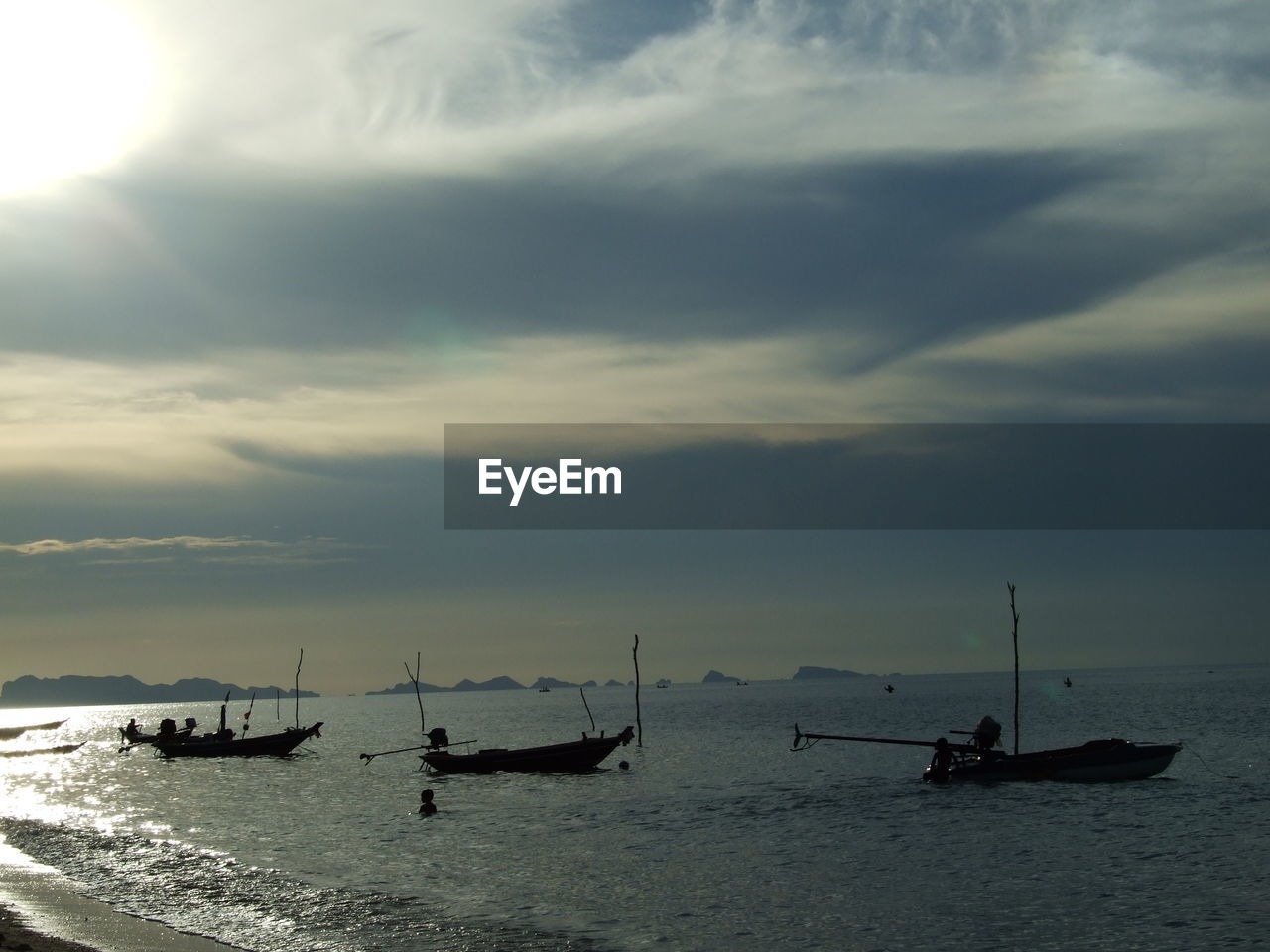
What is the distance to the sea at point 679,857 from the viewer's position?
83.4ft

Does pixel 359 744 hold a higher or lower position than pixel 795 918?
lower

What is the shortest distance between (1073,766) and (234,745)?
65070 millimetres

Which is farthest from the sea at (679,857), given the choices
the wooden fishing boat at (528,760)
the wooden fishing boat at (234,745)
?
the wooden fishing boat at (234,745)

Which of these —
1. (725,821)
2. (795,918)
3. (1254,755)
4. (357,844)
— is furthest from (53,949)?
(1254,755)

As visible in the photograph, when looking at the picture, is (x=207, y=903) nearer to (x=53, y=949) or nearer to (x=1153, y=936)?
(x=53, y=949)

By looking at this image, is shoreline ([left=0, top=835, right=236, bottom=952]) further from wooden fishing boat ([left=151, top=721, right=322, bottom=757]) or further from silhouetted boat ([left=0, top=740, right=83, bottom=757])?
silhouetted boat ([left=0, top=740, right=83, bottom=757])

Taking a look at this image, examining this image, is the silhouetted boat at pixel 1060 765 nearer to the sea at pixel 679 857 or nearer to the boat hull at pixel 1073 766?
the boat hull at pixel 1073 766

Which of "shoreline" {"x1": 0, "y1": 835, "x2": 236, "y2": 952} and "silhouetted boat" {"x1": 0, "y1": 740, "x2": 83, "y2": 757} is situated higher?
"shoreline" {"x1": 0, "y1": 835, "x2": 236, "y2": 952}

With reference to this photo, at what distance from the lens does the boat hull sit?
2035 inches

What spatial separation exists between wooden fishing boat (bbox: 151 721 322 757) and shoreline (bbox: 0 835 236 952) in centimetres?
5759

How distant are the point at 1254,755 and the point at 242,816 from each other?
60826 millimetres

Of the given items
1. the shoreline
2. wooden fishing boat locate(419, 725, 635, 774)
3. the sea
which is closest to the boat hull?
the sea

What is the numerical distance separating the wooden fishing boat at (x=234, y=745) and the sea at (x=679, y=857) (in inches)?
573

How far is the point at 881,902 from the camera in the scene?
28.7 meters
